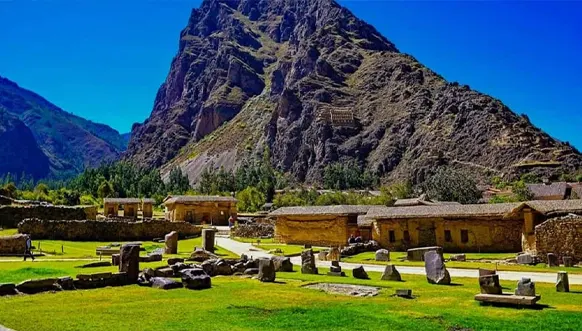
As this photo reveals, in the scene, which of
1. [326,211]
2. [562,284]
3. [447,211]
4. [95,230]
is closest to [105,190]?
[95,230]

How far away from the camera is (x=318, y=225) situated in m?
56.3

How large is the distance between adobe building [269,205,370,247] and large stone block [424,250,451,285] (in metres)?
27.3

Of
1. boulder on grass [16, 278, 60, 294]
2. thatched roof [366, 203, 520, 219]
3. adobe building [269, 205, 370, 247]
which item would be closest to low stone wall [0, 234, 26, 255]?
boulder on grass [16, 278, 60, 294]

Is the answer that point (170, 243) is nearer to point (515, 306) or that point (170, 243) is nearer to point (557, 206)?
point (515, 306)

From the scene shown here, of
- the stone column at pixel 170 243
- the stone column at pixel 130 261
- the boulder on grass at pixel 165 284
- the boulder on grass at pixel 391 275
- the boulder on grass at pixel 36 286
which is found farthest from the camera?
the stone column at pixel 170 243

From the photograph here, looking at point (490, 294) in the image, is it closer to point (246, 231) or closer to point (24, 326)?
point (24, 326)

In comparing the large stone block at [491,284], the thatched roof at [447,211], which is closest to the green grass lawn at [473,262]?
the thatched roof at [447,211]

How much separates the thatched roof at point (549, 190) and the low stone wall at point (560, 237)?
63.5 m

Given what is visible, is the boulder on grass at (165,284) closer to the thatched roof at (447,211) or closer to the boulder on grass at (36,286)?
the boulder on grass at (36,286)

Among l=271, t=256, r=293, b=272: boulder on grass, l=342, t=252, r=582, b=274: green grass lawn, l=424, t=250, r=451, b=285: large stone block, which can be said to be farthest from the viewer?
l=342, t=252, r=582, b=274: green grass lawn

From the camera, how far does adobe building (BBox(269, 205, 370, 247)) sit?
5491cm

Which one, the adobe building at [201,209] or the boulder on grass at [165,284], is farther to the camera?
the adobe building at [201,209]

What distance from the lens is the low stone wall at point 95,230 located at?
51.1 meters

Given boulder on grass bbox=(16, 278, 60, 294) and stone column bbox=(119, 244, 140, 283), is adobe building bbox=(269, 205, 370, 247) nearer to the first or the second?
stone column bbox=(119, 244, 140, 283)
